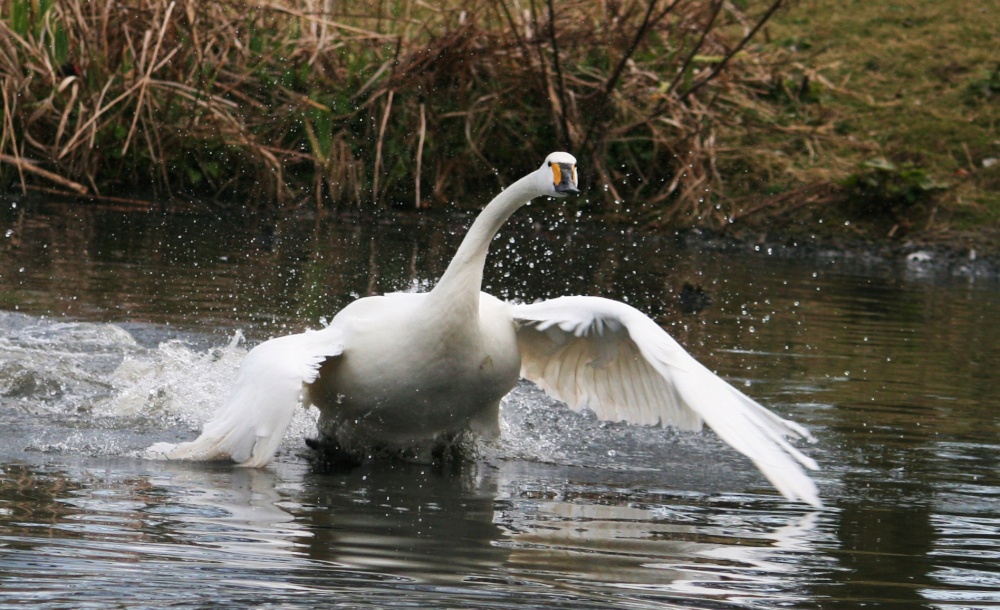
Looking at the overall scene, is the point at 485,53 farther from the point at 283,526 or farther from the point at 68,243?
the point at 283,526

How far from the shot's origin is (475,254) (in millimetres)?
5262

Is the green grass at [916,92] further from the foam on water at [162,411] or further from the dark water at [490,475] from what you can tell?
the foam on water at [162,411]

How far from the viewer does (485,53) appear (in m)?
13.6

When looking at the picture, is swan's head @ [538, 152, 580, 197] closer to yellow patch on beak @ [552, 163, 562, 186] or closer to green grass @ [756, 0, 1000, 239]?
yellow patch on beak @ [552, 163, 562, 186]

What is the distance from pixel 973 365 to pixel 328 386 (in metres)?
4.20

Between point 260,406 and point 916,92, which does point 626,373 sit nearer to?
point 260,406

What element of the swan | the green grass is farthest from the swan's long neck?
the green grass

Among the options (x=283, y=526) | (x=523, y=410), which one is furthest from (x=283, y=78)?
(x=283, y=526)

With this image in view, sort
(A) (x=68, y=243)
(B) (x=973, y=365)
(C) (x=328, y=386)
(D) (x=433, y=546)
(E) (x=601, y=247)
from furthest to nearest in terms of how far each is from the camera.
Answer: (E) (x=601, y=247), (A) (x=68, y=243), (B) (x=973, y=365), (C) (x=328, y=386), (D) (x=433, y=546)

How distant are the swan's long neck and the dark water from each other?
2.25ft

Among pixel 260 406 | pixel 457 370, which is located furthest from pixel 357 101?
pixel 260 406

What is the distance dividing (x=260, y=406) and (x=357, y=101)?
Answer: 8.97m

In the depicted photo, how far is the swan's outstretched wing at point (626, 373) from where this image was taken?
457 cm

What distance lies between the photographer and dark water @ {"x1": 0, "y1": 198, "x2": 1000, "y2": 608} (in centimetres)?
386
